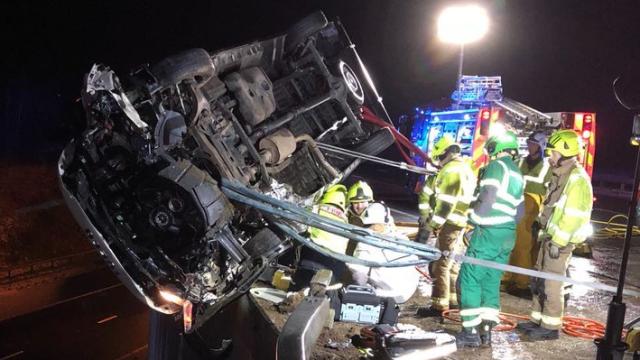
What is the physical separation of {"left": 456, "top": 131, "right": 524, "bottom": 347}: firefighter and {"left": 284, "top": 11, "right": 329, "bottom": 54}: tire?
193cm

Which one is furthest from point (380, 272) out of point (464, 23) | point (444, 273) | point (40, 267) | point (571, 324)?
point (464, 23)

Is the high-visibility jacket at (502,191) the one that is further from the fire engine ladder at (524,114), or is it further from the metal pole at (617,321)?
the fire engine ladder at (524,114)

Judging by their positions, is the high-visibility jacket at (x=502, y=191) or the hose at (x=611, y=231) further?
the hose at (x=611, y=231)

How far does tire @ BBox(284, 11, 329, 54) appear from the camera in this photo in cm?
434

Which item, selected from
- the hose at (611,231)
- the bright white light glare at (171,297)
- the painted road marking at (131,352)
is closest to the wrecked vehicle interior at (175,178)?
the bright white light glare at (171,297)

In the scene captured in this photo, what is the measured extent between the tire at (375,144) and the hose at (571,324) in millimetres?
1773

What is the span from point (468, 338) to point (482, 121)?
19.4 ft

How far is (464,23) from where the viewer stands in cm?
1226

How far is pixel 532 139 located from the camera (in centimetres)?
573

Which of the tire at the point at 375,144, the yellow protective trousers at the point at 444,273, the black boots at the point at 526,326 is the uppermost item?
the tire at the point at 375,144

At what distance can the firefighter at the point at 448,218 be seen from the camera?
452cm

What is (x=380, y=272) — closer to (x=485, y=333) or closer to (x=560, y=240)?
(x=485, y=333)

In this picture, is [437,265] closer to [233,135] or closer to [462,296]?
[462,296]

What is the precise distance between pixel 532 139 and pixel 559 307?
2351 mm
